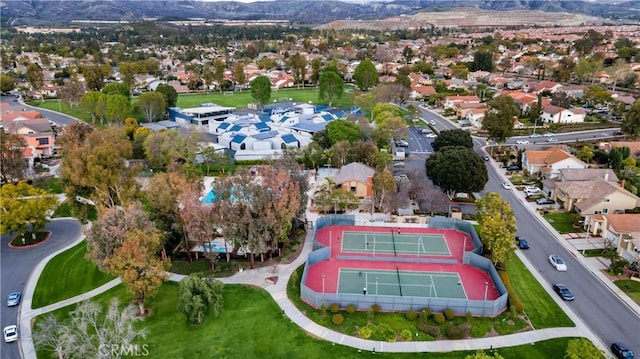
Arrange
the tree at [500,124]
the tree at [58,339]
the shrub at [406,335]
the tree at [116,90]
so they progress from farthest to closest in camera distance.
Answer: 1. the tree at [116,90]
2. the tree at [500,124]
3. the shrub at [406,335]
4. the tree at [58,339]

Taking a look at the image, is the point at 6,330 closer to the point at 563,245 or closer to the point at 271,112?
the point at 563,245

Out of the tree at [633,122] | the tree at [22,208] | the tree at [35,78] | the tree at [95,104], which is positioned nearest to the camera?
the tree at [22,208]

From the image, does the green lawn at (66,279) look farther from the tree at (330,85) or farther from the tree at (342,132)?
the tree at (330,85)

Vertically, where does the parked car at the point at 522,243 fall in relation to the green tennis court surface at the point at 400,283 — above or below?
above

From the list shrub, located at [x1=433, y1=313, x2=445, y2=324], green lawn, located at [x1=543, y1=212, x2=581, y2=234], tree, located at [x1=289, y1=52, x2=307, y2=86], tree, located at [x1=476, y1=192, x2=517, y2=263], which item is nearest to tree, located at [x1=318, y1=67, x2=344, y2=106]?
tree, located at [x1=289, y1=52, x2=307, y2=86]

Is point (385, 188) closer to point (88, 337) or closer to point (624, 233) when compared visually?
point (624, 233)

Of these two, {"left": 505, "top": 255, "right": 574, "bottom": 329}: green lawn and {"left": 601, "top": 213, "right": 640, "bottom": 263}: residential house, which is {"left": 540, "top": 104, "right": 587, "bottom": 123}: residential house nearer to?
{"left": 601, "top": 213, "right": 640, "bottom": 263}: residential house

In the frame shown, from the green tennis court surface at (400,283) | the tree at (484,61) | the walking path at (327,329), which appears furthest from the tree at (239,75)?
the green tennis court surface at (400,283)
